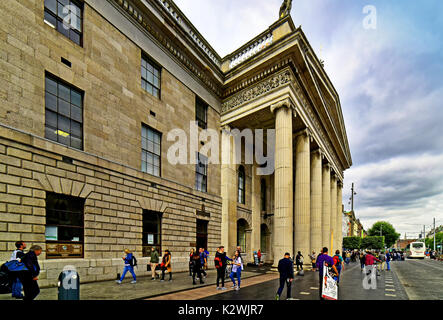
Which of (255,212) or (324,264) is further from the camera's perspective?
(255,212)

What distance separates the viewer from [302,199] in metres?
21.1

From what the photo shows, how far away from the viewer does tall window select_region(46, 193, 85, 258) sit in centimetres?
980

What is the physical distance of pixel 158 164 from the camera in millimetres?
15625

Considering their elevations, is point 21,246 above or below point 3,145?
below

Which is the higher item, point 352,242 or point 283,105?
point 283,105

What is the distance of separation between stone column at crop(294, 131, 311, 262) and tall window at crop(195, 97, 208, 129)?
864 cm

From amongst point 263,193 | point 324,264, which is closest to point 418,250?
point 263,193

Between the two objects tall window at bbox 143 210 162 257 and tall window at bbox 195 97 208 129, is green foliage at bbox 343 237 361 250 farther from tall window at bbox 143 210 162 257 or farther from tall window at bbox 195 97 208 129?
tall window at bbox 143 210 162 257

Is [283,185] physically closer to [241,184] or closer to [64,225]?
[241,184]

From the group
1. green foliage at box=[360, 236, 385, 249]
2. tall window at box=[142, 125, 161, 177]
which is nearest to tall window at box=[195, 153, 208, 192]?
tall window at box=[142, 125, 161, 177]

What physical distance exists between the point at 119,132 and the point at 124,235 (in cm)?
509

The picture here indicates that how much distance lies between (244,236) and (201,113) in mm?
12724
